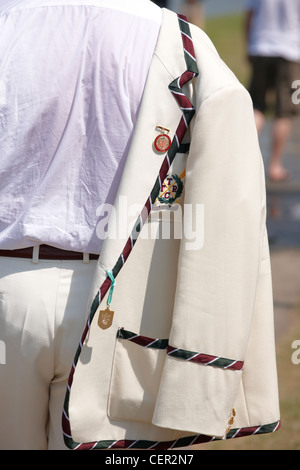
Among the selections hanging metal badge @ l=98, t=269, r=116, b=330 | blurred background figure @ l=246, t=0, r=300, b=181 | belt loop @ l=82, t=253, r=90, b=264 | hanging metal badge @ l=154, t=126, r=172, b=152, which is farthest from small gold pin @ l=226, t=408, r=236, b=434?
blurred background figure @ l=246, t=0, r=300, b=181

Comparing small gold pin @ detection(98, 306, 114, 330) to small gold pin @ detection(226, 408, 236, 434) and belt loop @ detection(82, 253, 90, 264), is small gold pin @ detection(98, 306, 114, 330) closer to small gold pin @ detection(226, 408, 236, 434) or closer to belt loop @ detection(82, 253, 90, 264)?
belt loop @ detection(82, 253, 90, 264)

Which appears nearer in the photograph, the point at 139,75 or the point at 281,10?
the point at 139,75

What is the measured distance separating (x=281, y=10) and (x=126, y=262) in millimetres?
5799

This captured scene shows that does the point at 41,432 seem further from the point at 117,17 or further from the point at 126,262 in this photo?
the point at 117,17

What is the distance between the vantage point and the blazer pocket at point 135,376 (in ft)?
6.44

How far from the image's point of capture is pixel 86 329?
75.2 inches

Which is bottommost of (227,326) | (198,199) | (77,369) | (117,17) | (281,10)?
(77,369)

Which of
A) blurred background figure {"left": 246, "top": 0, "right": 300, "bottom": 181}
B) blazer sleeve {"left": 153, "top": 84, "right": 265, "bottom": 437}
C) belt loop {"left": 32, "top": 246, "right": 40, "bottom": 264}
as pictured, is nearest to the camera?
blazer sleeve {"left": 153, "top": 84, "right": 265, "bottom": 437}

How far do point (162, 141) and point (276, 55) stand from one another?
5.57 meters

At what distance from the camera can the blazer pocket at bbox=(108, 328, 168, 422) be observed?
196 cm

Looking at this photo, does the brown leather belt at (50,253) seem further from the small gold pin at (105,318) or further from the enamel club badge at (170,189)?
the enamel club badge at (170,189)

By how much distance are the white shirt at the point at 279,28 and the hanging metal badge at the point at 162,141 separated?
18.1 feet

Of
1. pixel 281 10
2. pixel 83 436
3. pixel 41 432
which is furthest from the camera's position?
pixel 281 10

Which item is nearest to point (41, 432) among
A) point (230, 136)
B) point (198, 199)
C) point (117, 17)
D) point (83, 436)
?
point (83, 436)
